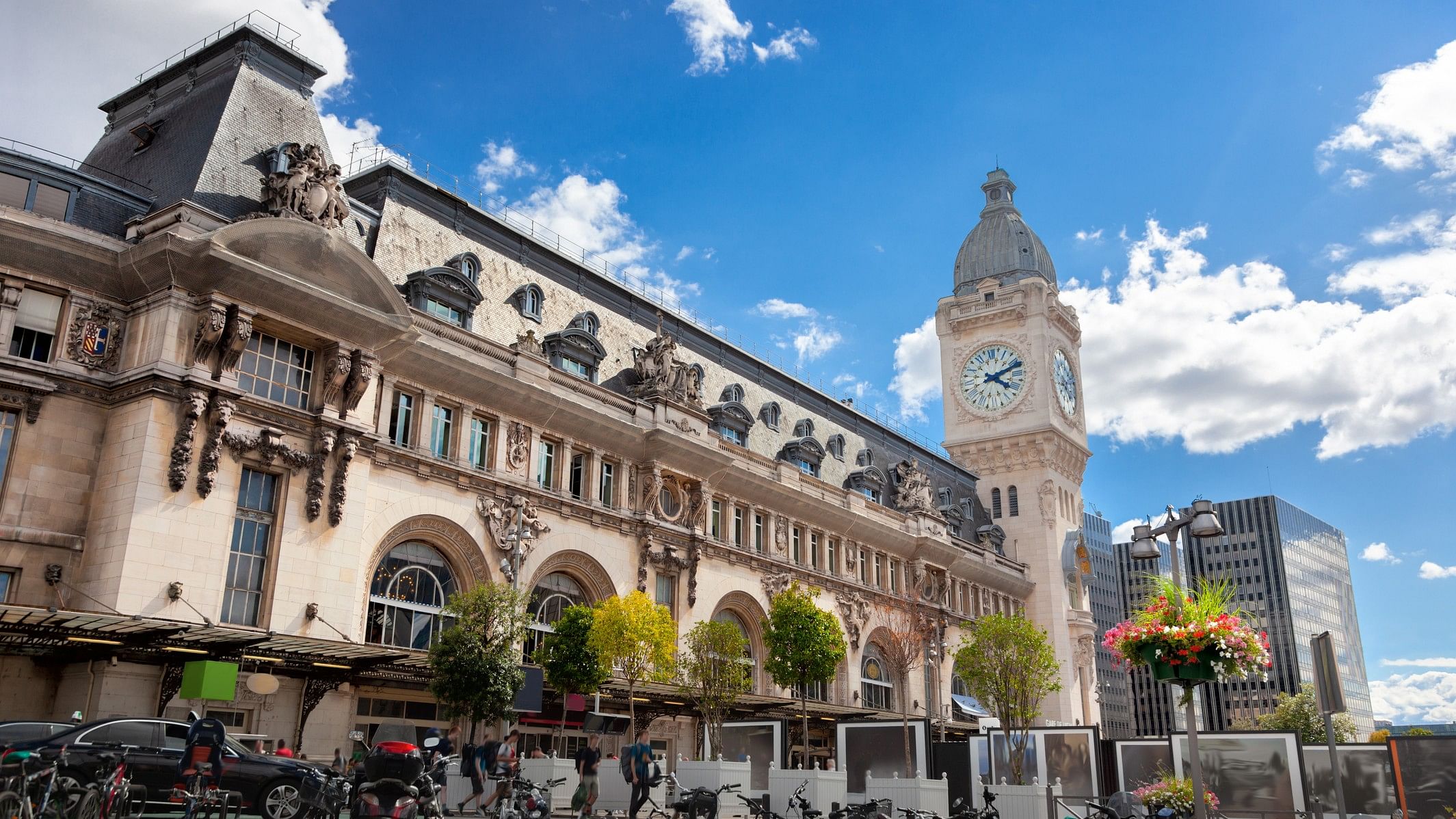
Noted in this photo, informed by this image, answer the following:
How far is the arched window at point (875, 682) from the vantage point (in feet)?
194

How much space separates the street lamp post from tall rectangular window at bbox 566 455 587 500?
24159mm

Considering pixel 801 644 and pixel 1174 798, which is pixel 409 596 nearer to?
pixel 801 644

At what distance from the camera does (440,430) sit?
127 feet

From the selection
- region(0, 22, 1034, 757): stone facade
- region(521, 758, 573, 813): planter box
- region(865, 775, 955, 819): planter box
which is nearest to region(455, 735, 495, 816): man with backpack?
region(521, 758, 573, 813): planter box

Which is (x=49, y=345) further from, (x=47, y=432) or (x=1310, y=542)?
(x=1310, y=542)

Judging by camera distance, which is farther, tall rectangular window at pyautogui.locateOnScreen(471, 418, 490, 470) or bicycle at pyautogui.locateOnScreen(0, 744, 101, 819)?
tall rectangular window at pyautogui.locateOnScreen(471, 418, 490, 470)

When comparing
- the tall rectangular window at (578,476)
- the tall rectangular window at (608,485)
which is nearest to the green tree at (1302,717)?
the tall rectangular window at (608,485)

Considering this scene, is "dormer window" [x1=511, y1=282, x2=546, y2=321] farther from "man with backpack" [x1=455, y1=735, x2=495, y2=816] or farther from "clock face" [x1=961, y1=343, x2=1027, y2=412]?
"clock face" [x1=961, y1=343, x2=1027, y2=412]

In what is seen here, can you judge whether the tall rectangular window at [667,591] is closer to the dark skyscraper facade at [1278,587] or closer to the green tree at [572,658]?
the green tree at [572,658]

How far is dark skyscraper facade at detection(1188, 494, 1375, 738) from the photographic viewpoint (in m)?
144

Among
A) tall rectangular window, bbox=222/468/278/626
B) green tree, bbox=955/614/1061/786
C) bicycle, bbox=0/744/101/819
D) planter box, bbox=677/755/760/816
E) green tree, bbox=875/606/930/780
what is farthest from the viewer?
green tree, bbox=875/606/930/780

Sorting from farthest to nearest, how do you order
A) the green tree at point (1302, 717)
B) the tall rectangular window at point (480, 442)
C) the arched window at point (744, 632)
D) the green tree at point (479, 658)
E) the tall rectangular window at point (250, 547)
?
the green tree at point (1302, 717)
the arched window at point (744, 632)
the tall rectangular window at point (480, 442)
the green tree at point (479, 658)
the tall rectangular window at point (250, 547)

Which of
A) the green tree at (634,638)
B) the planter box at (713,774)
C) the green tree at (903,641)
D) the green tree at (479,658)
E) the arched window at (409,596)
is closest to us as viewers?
the planter box at (713,774)

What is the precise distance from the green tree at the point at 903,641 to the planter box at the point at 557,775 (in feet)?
94.1
